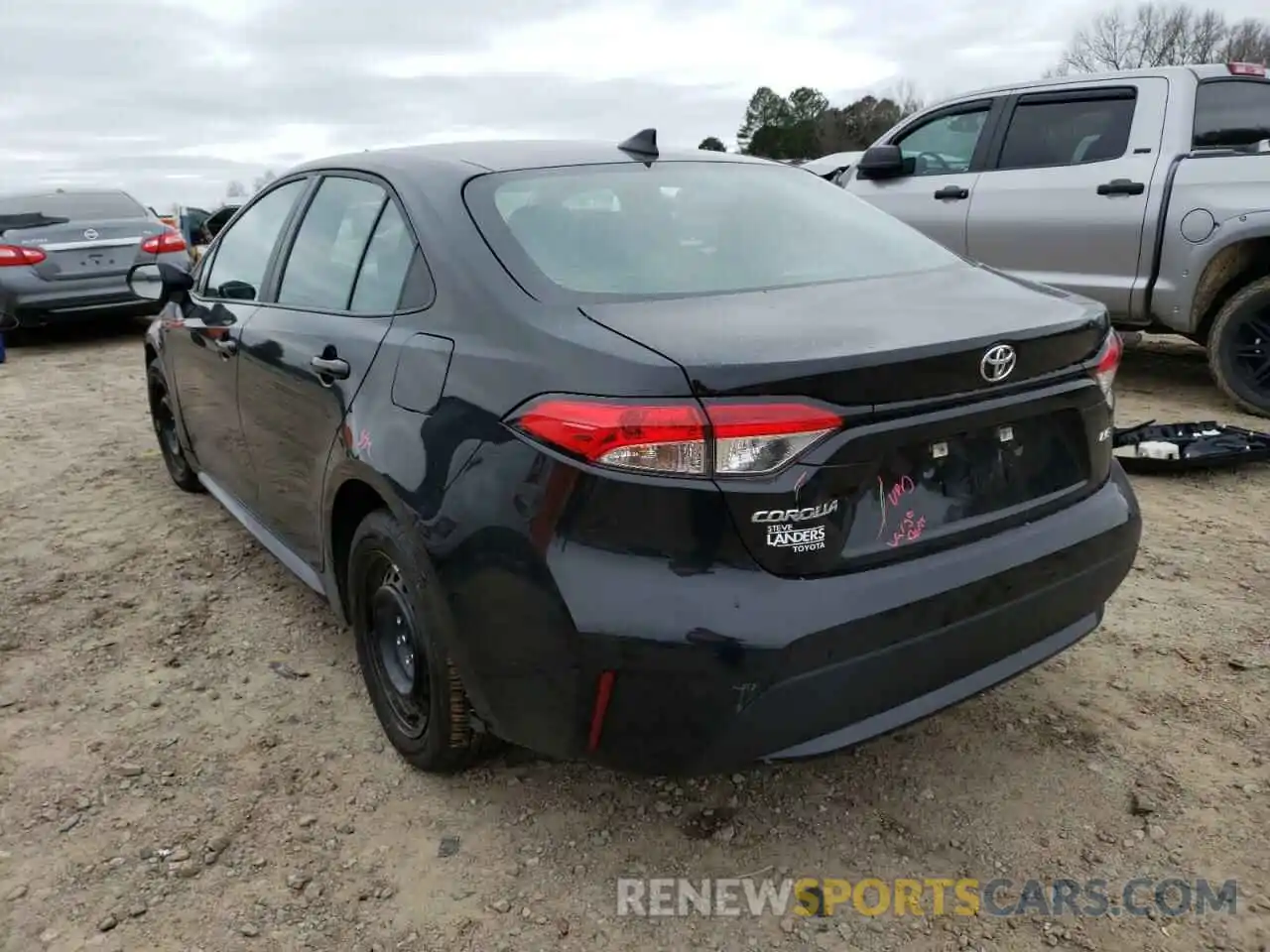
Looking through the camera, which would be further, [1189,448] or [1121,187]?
[1121,187]

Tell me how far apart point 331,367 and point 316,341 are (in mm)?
186

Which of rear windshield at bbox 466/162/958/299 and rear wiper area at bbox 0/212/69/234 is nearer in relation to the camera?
rear windshield at bbox 466/162/958/299

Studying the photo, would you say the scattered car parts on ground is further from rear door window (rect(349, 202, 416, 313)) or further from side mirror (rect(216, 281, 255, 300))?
side mirror (rect(216, 281, 255, 300))

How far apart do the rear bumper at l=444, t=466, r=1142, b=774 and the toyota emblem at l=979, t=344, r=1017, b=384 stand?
→ 0.35 m

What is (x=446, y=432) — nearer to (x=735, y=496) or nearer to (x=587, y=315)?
(x=587, y=315)

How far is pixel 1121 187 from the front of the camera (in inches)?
218

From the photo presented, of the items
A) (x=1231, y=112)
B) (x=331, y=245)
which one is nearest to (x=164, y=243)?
(x=331, y=245)

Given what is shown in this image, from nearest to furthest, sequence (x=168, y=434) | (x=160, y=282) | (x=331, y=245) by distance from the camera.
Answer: (x=331, y=245) → (x=160, y=282) → (x=168, y=434)

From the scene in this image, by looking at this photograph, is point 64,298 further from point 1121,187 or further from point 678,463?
point 678,463

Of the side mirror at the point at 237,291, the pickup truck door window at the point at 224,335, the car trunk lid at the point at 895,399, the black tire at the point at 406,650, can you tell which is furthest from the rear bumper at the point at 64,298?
the car trunk lid at the point at 895,399

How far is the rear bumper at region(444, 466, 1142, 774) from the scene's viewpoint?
1836mm

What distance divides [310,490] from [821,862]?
5.50ft

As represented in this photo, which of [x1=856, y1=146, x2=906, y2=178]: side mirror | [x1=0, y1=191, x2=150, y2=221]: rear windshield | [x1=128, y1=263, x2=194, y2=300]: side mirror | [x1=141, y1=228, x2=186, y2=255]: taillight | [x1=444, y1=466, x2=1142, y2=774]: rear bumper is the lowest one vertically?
[x1=444, y1=466, x2=1142, y2=774]: rear bumper

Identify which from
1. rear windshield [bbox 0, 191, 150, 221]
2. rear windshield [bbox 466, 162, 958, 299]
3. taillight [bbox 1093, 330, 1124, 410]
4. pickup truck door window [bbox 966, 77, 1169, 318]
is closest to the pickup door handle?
pickup truck door window [bbox 966, 77, 1169, 318]
